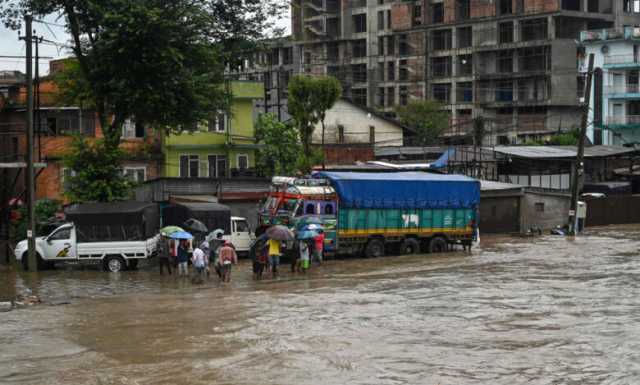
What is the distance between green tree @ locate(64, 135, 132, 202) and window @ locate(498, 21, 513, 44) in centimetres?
6184

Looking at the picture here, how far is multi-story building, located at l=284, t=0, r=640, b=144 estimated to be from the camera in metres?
88.6

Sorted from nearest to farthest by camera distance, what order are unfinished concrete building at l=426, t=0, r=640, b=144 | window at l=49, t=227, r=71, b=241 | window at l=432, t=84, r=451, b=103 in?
window at l=49, t=227, r=71, b=241 → unfinished concrete building at l=426, t=0, r=640, b=144 → window at l=432, t=84, r=451, b=103

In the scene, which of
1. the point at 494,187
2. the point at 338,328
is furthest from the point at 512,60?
the point at 338,328

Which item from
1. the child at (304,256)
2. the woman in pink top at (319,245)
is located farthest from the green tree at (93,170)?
the child at (304,256)

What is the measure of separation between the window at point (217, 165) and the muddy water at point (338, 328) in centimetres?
1724

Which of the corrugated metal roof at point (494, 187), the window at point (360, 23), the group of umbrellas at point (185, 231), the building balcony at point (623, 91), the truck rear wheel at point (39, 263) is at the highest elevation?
the window at point (360, 23)

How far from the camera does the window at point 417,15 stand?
98.0m

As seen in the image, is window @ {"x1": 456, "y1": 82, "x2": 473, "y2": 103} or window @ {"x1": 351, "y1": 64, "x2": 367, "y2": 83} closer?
window @ {"x1": 456, "y1": 82, "x2": 473, "y2": 103}

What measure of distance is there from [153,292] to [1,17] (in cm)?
1626

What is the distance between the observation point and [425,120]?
78.9m

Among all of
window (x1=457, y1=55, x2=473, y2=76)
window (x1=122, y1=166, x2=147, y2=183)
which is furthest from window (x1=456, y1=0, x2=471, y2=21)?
window (x1=122, y1=166, x2=147, y2=183)

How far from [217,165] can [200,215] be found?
15.1m

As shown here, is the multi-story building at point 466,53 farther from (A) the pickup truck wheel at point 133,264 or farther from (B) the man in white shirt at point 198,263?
(B) the man in white shirt at point 198,263

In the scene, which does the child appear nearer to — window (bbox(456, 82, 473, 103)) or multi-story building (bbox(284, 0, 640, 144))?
multi-story building (bbox(284, 0, 640, 144))
